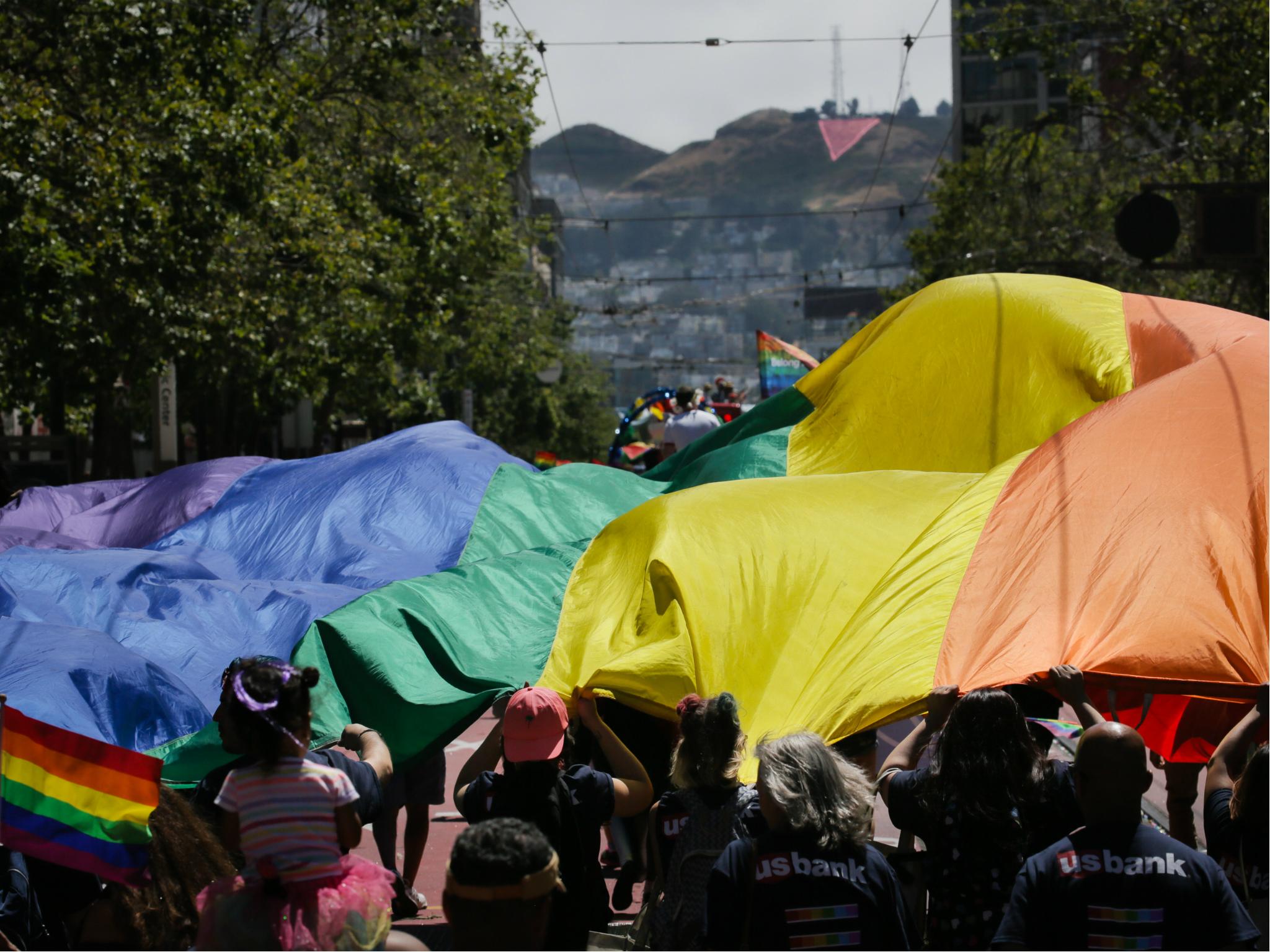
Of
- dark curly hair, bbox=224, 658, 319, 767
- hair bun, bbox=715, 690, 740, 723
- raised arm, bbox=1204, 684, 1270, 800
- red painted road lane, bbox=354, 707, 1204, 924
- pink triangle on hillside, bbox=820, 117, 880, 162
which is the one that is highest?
pink triangle on hillside, bbox=820, 117, 880, 162

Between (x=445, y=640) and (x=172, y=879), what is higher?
(x=445, y=640)

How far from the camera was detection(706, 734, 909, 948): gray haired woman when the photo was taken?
3.64 meters

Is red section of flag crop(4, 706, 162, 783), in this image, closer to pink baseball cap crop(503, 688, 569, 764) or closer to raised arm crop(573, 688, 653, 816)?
pink baseball cap crop(503, 688, 569, 764)

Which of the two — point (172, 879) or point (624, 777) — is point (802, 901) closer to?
point (624, 777)

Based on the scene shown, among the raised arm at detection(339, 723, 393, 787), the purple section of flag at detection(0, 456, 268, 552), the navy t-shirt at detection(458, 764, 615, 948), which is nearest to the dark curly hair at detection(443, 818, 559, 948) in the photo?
the raised arm at detection(339, 723, 393, 787)

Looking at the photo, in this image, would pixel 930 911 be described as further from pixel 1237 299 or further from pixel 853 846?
pixel 1237 299

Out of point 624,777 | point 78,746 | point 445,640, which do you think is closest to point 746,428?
point 445,640

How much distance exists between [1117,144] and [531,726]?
24428 mm

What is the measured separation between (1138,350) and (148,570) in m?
4.98

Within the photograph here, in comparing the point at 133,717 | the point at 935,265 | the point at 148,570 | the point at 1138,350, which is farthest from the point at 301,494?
the point at 935,265

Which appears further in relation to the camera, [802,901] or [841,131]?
[841,131]

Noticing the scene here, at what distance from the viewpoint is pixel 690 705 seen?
4727mm

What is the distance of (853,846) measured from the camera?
12.2 ft

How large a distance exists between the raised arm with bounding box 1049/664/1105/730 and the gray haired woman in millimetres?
1002
